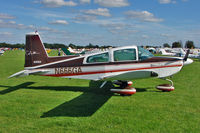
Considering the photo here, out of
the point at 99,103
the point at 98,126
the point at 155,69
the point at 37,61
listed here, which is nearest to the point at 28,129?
the point at 98,126

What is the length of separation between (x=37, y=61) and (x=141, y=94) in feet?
17.2

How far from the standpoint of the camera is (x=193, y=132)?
3.96 metres

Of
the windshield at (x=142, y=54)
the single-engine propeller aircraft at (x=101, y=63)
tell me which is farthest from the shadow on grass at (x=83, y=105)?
Result: the windshield at (x=142, y=54)

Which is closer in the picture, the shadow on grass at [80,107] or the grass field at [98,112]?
the grass field at [98,112]

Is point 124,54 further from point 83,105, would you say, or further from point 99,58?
point 83,105

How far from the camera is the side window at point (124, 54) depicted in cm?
679

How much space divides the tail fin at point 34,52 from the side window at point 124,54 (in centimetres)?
365

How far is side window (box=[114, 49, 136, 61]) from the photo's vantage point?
679cm

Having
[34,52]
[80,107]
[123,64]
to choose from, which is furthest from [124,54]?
[34,52]

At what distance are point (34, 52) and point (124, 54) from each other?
4473mm

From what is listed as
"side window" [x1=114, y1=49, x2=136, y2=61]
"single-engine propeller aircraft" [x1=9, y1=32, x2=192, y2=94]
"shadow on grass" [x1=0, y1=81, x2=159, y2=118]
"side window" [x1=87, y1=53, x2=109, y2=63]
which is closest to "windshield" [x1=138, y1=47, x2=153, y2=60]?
"single-engine propeller aircraft" [x1=9, y1=32, x2=192, y2=94]

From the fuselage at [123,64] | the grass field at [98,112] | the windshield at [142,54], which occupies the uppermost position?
the windshield at [142,54]

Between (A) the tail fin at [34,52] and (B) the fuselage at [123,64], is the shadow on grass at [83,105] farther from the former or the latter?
(A) the tail fin at [34,52]

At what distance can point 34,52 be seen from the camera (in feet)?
26.3
